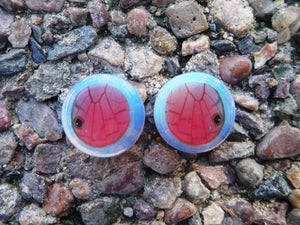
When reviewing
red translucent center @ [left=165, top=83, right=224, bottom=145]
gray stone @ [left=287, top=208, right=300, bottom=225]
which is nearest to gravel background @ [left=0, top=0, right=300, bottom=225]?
gray stone @ [left=287, top=208, right=300, bottom=225]

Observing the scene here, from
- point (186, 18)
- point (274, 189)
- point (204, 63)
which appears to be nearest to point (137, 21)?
point (186, 18)

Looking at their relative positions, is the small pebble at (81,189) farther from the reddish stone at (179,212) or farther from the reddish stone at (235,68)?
the reddish stone at (235,68)

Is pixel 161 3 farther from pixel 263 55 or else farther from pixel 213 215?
pixel 213 215

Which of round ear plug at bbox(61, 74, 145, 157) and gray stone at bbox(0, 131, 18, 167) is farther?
gray stone at bbox(0, 131, 18, 167)

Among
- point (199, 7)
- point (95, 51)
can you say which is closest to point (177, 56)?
point (199, 7)

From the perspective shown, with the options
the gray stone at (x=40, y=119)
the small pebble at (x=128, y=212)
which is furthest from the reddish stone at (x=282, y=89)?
the gray stone at (x=40, y=119)

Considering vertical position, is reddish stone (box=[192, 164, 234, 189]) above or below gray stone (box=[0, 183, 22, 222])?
above

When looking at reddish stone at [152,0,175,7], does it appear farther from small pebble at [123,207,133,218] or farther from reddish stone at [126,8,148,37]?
small pebble at [123,207,133,218]
